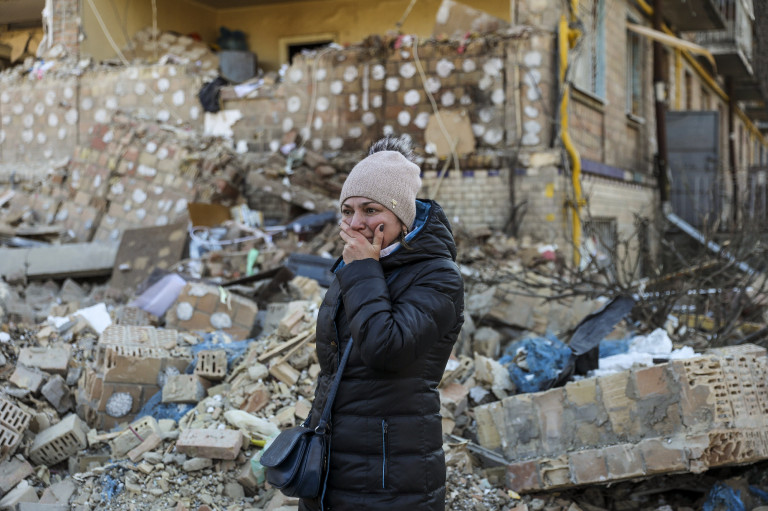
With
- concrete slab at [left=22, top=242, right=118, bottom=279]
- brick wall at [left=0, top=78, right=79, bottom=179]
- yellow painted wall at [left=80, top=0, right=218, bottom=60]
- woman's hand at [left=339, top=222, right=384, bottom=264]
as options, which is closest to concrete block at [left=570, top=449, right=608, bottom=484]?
woman's hand at [left=339, top=222, right=384, bottom=264]

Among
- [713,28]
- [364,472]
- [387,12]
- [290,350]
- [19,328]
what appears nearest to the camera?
[364,472]

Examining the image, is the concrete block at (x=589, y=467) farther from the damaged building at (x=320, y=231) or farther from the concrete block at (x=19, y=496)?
the concrete block at (x=19, y=496)

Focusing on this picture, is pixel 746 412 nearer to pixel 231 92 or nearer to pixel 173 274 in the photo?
pixel 173 274

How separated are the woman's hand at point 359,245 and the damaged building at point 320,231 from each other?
1898 mm

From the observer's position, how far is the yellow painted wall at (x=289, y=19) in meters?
13.6

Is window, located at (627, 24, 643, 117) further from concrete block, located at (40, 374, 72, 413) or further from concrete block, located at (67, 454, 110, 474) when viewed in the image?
concrete block, located at (67, 454, 110, 474)

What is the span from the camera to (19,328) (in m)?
5.70

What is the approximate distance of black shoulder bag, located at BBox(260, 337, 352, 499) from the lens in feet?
7.35

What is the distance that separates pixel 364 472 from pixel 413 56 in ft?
27.4

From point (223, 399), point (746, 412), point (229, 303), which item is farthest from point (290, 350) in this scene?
point (746, 412)

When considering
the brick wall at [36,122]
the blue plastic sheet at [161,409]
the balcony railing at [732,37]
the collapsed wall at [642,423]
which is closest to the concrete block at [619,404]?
the collapsed wall at [642,423]

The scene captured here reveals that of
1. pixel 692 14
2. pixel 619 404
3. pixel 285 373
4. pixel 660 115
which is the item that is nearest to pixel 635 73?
pixel 660 115

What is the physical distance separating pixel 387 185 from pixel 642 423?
2.40 m

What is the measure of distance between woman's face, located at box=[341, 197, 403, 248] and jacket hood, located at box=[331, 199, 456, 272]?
0.18 ft
